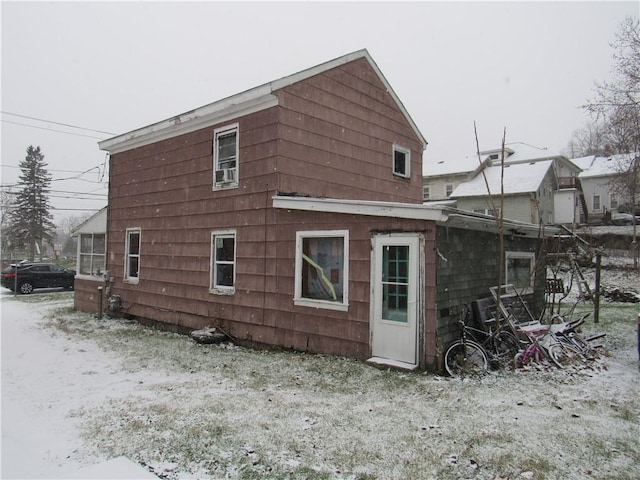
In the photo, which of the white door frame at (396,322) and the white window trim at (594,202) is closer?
the white door frame at (396,322)

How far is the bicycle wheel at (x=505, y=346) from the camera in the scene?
7.29 m

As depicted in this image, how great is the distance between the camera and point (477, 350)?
6965 millimetres

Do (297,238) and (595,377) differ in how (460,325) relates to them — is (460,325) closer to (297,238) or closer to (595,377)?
(595,377)

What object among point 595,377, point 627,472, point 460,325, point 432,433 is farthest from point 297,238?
point 627,472

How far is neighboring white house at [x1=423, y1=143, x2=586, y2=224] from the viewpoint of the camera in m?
28.3

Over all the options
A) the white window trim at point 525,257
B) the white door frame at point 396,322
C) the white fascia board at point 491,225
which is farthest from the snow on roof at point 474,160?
the white door frame at point 396,322

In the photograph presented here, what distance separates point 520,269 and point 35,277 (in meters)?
24.9

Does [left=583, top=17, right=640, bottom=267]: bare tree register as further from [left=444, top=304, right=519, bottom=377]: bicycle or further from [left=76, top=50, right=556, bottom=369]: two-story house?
[left=444, top=304, right=519, bottom=377]: bicycle

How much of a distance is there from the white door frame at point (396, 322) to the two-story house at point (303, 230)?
0.02 metres

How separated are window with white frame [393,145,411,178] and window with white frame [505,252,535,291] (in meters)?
4.42

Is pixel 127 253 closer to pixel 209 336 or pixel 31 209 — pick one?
pixel 209 336

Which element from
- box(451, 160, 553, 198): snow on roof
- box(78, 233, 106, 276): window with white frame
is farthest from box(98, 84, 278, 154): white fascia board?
box(451, 160, 553, 198): snow on roof

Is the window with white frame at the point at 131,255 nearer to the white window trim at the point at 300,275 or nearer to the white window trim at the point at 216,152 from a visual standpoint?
the white window trim at the point at 216,152

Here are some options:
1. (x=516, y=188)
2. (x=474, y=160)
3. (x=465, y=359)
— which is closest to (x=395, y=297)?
(x=465, y=359)
